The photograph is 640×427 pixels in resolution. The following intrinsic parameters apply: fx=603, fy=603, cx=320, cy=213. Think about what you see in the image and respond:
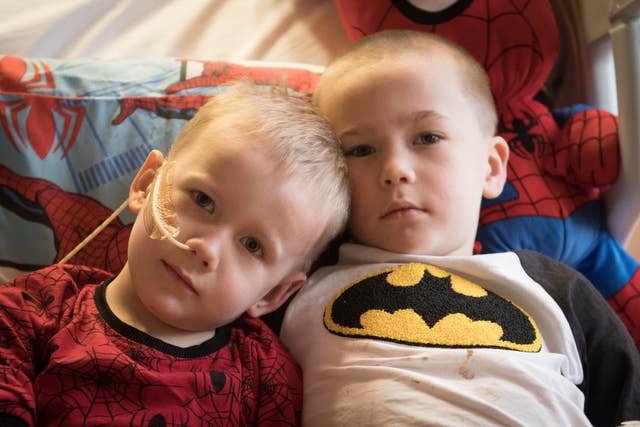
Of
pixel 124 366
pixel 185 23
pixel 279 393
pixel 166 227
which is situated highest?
pixel 185 23

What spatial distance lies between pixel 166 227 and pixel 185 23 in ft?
2.38

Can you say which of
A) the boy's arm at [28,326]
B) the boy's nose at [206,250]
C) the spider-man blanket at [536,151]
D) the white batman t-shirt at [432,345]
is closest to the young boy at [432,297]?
the white batman t-shirt at [432,345]

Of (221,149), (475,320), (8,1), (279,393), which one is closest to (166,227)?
(221,149)

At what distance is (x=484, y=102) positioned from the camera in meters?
1.11

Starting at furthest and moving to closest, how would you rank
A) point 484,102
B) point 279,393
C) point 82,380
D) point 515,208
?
1. point 515,208
2. point 484,102
3. point 279,393
4. point 82,380

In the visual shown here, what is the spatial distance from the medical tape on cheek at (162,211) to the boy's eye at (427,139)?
40 centimetres

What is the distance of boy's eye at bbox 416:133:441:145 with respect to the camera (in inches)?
39.3

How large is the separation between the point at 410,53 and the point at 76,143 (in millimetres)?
605

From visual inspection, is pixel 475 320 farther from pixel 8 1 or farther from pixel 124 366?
pixel 8 1

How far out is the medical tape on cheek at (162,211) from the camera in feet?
2.63

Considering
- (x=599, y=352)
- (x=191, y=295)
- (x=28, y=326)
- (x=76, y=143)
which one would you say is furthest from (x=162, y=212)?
(x=599, y=352)

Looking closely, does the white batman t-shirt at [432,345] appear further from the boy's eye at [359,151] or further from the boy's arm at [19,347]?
the boy's arm at [19,347]

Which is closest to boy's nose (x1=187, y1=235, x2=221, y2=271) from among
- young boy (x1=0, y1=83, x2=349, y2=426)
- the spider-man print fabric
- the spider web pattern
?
young boy (x1=0, y1=83, x2=349, y2=426)

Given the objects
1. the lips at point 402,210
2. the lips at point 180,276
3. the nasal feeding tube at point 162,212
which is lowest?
the lips at point 180,276
